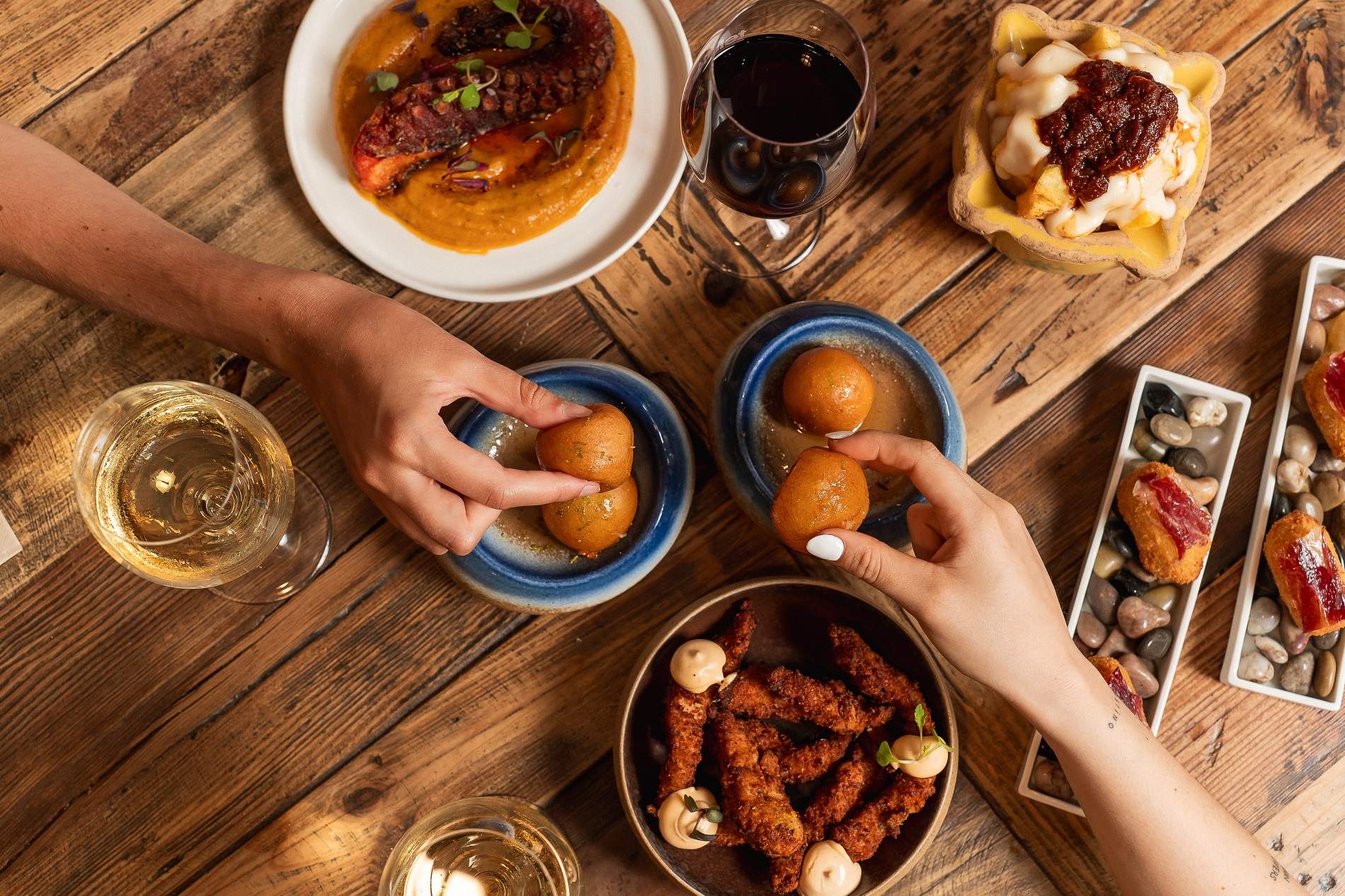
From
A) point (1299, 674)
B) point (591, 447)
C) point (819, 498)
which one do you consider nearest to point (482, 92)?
point (591, 447)

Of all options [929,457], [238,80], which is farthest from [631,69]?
[929,457]

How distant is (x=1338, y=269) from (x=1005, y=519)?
2.67 ft

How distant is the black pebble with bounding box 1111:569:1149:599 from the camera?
61.9 inches

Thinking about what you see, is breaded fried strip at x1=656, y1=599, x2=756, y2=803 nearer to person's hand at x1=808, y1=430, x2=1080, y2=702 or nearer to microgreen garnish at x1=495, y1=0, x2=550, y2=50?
person's hand at x1=808, y1=430, x2=1080, y2=702

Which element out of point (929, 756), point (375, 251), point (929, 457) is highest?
point (375, 251)

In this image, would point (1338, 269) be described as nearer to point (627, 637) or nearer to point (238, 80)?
point (627, 637)

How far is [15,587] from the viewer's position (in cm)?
158

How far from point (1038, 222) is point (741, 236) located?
18.9 inches

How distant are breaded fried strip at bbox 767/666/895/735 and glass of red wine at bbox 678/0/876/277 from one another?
745 millimetres

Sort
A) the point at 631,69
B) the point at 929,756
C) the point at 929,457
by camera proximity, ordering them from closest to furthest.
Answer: the point at 929,457 → the point at 929,756 → the point at 631,69

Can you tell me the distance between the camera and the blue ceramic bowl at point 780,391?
4.90ft

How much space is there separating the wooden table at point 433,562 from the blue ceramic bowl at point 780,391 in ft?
0.35

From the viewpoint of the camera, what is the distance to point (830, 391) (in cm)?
140

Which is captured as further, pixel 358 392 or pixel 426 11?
pixel 426 11
